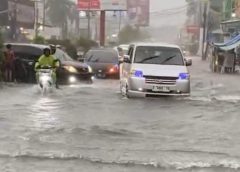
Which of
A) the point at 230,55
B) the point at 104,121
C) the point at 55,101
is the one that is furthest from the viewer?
the point at 230,55

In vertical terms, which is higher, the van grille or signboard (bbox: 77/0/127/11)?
signboard (bbox: 77/0/127/11)

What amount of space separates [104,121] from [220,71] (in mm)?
30617

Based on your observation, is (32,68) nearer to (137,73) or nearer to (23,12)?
(137,73)

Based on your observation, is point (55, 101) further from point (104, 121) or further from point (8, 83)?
point (8, 83)

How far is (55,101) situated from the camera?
16.8 metres

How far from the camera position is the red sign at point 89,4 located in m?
61.2

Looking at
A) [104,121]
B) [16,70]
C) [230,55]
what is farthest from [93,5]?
[104,121]

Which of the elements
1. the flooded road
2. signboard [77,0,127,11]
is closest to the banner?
signboard [77,0,127,11]

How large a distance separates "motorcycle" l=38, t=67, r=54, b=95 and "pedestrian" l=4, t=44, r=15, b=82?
345 cm

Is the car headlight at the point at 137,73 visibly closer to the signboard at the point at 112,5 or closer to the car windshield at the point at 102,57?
the car windshield at the point at 102,57

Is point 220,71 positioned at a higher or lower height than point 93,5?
lower

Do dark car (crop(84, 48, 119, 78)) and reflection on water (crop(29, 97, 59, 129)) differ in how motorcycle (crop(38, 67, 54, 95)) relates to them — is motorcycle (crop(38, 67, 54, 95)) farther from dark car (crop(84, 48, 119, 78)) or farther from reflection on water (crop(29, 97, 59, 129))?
dark car (crop(84, 48, 119, 78))

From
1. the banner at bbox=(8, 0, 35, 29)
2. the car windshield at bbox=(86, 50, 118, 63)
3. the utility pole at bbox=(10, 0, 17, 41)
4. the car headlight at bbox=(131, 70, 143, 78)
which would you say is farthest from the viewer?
the banner at bbox=(8, 0, 35, 29)

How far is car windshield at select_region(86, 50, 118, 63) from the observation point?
93.8ft
